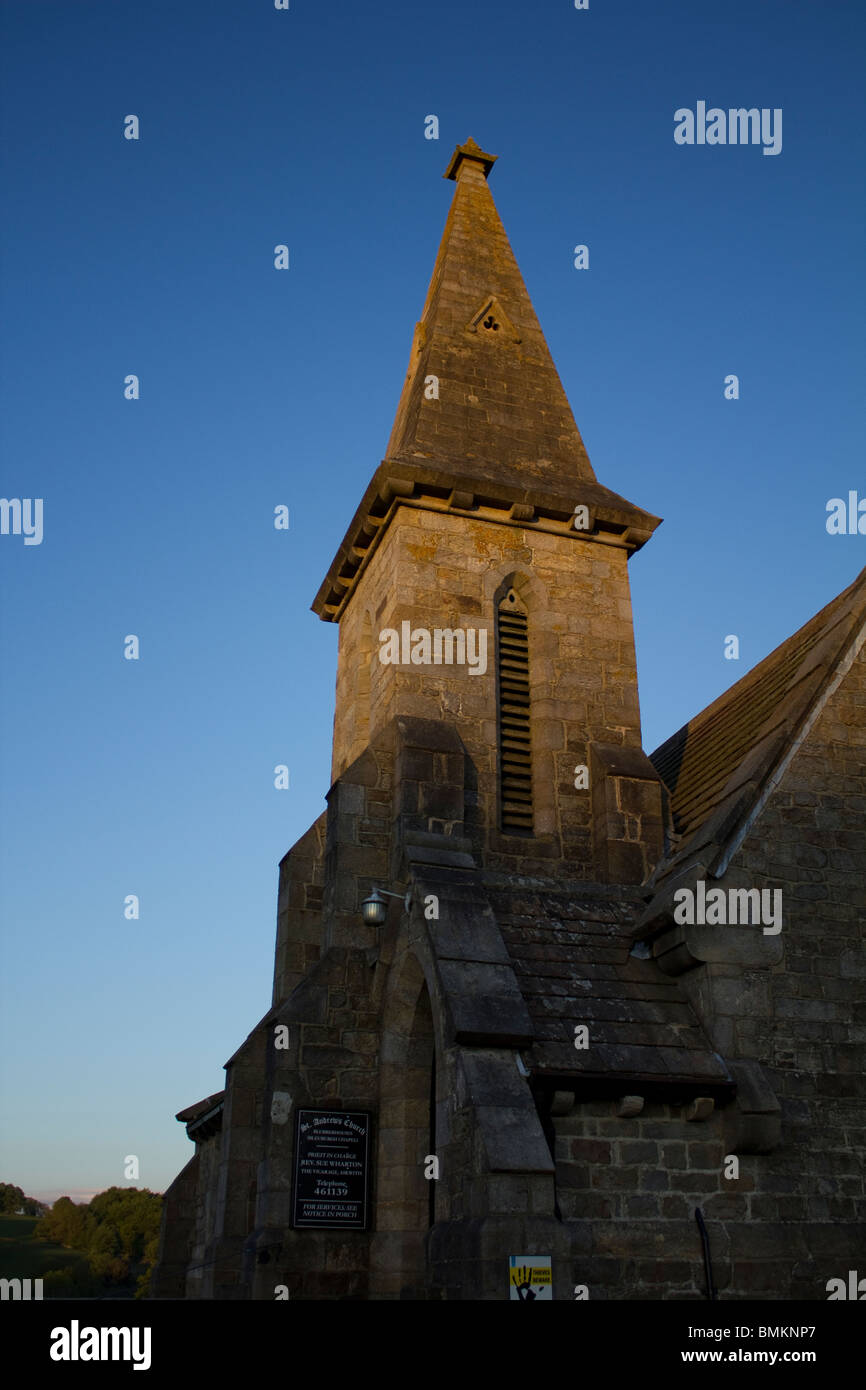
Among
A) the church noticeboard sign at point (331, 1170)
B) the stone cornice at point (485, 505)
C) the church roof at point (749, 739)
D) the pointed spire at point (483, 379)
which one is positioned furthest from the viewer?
the pointed spire at point (483, 379)

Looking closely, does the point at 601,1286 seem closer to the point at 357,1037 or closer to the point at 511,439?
the point at 357,1037

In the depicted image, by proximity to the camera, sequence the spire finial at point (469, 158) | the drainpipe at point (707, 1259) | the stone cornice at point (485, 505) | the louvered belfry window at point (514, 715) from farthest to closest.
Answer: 1. the spire finial at point (469, 158)
2. the stone cornice at point (485, 505)
3. the louvered belfry window at point (514, 715)
4. the drainpipe at point (707, 1259)

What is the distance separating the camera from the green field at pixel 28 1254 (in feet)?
163

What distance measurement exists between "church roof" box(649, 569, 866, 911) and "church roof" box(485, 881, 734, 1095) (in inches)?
40.8

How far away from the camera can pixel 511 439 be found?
16.1 m

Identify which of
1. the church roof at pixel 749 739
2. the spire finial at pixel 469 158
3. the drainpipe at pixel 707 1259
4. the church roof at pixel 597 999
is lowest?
the drainpipe at pixel 707 1259

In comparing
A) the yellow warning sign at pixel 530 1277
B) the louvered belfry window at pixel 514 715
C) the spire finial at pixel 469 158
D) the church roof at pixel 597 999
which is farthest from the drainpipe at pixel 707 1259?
the spire finial at pixel 469 158

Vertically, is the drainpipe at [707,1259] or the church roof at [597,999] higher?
the church roof at [597,999]

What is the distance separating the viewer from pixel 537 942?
434 inches

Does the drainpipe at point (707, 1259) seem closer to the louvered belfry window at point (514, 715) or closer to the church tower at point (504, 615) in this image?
the church tower at point (504, 615)

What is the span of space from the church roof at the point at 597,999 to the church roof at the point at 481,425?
17.4ft
